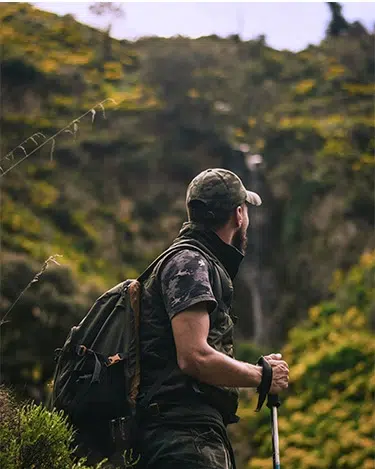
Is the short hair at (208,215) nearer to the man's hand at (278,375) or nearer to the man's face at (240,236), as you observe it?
the man's face at (240,236)

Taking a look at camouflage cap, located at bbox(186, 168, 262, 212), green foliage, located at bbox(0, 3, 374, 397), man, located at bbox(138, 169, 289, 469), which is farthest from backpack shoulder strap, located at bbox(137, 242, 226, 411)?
green foliage, located at bbox(0, 3, 374, 397)

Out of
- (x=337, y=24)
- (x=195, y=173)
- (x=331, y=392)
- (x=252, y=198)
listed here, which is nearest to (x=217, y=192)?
(x=252, y=198)

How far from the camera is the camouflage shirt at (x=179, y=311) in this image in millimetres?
→ 3242

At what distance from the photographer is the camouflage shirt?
3242 mm

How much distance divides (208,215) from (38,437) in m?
1.17

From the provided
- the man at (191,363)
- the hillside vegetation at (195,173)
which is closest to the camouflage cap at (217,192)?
the man at (191,363)

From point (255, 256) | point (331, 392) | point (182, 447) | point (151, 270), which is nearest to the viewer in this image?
point (182, 447)

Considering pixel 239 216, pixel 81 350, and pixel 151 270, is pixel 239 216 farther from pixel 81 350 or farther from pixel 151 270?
pixel 81 350

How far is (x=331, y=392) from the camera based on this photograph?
49.6 ft

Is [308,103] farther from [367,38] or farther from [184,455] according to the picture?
[184,455]

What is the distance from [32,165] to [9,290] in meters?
8.22

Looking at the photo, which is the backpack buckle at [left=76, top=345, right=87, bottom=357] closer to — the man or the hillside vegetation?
the man

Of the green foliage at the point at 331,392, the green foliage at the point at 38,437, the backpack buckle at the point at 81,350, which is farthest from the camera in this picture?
the green foliage at the point at 331,392

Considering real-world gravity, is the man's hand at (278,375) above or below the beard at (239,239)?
below
